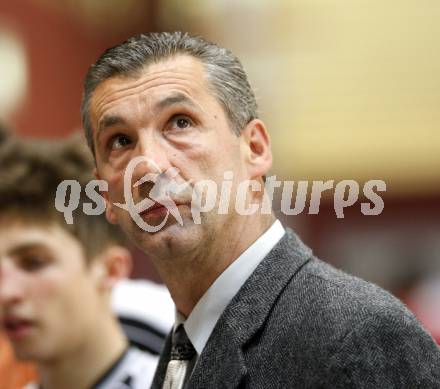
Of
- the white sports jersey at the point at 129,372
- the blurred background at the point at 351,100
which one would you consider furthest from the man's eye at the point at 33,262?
the blurred background at the point at 351,100

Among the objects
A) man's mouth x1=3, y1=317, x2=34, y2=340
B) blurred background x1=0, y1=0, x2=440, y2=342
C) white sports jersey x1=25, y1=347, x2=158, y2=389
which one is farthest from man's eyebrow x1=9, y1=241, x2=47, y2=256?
blurred background x1=0, y1=0, x2=440, y2=342

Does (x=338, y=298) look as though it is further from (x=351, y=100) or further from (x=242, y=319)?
(x=351, y=100)

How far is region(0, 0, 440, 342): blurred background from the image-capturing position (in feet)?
26.3

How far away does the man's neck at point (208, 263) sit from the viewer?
150 cm

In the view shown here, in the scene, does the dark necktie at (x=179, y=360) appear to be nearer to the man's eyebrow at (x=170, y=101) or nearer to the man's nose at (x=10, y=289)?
the man's eyebrow at (x=170, y=101)

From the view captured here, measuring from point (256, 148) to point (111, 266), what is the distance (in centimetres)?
94

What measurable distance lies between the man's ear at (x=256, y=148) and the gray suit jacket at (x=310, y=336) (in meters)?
0.12

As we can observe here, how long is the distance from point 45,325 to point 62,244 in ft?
0.68

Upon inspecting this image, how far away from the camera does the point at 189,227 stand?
4.78ft

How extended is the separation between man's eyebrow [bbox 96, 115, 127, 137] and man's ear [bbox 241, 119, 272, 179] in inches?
8.3

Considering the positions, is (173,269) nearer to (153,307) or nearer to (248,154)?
(248,154)

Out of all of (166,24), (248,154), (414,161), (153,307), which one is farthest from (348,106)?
(248,154)

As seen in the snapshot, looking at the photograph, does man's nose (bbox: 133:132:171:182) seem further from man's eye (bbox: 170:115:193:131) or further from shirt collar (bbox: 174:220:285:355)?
shirt collar (bbox: 174:220:285:355)

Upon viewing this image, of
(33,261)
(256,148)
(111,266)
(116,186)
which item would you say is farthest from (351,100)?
(116,186)
